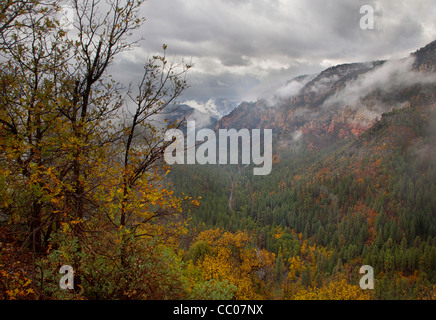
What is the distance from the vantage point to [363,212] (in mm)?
122875

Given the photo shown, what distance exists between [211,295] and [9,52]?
10940 mm

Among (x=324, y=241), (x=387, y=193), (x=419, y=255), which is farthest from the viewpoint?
(x=387, y=193)

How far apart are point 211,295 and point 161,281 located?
200 centimetres

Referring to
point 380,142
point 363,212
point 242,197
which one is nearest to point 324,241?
point 363,212

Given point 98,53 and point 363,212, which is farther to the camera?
point 363,212

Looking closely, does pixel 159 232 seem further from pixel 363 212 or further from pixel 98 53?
pixel 363 212

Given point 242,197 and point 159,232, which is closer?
point 159,232

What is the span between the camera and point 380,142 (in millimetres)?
184875

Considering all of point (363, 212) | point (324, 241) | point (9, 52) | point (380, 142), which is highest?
point (380, 142)
